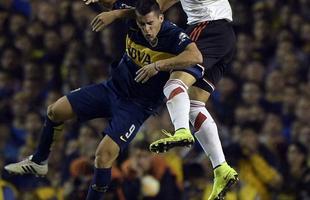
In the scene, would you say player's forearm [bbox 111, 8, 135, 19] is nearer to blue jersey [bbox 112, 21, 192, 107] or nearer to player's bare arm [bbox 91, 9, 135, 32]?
player's bare arm [bbox 91, 9, 135, 32]

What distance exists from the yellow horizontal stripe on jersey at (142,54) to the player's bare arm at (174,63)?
0.25 m

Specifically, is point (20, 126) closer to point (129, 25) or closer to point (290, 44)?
point (290, 44)

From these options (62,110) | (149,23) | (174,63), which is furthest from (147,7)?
(62,110)

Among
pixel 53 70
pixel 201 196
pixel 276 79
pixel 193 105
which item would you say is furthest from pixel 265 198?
pixel 53 70

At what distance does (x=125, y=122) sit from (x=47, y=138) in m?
0.79

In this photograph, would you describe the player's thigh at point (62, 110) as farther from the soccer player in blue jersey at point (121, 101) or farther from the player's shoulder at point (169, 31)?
the player's shoulder at point (169, 31)

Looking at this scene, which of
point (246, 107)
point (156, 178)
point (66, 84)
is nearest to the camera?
point (156, 178)

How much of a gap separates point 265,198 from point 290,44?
2.66 m

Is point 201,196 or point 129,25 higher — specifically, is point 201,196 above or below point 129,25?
below

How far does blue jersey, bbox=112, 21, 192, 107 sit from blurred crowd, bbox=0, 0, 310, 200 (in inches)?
70.8

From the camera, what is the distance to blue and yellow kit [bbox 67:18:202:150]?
33.2 feet

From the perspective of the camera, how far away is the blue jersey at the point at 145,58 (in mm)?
9961

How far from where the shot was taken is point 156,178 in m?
12.3

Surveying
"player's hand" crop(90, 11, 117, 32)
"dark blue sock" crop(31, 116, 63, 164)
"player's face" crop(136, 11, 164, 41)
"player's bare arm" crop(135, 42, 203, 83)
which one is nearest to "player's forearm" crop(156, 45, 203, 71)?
"player's bare arm" crop(135, 42, 203, 83)
